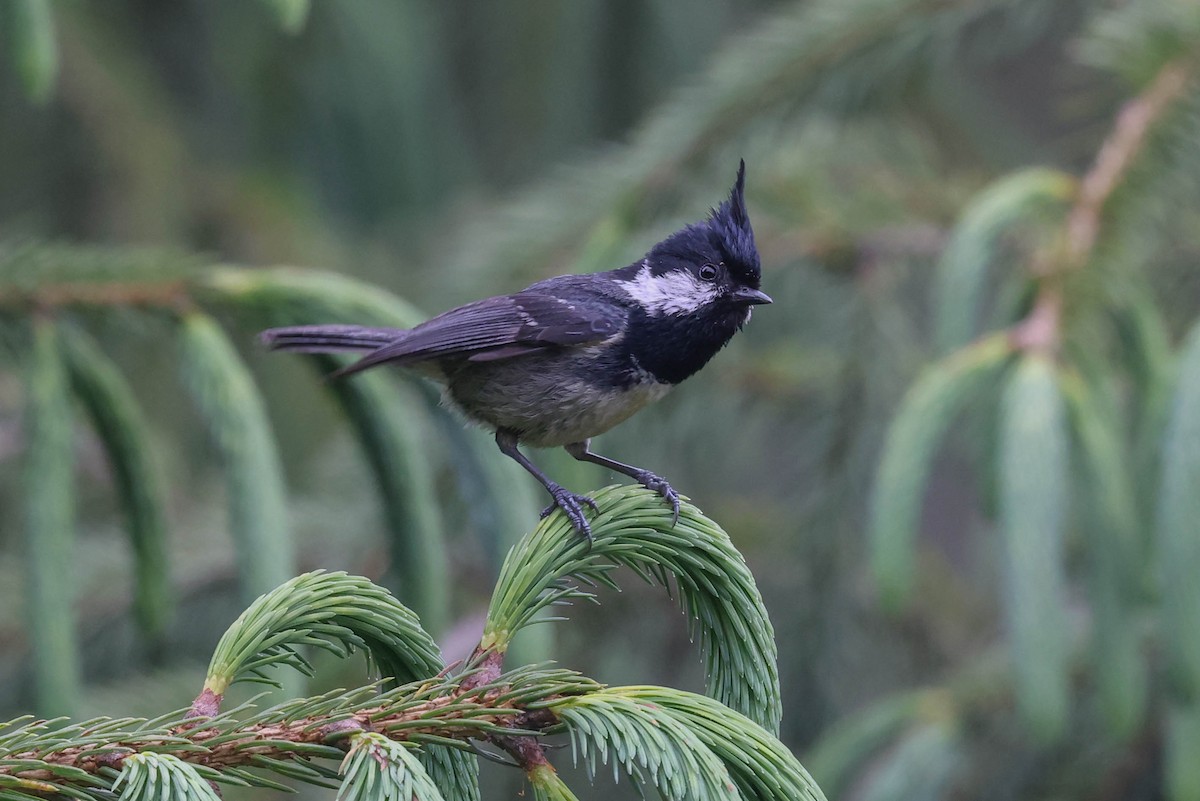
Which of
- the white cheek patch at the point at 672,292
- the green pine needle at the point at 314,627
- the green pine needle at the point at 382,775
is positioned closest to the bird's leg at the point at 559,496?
the green pine needle at the point at 314,627

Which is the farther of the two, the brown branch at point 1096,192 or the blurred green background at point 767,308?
the brown branch at point 1096,192

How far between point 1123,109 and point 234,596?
9.37ft

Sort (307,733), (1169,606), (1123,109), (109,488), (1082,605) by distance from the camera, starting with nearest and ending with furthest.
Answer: (307,733)
(1169,606)
(1123,109)
(1082,605)
(109,488)

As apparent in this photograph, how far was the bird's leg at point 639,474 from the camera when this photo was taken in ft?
5.58

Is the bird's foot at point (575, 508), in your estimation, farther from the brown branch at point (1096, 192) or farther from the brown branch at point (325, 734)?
the brown branch at point (1096, 192)

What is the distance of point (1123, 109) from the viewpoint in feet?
10.2

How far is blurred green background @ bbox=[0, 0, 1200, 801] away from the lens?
2.38 metres

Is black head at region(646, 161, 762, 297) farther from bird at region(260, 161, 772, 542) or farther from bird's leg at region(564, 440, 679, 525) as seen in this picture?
bird's leg at region(564, 440, 679, 525)

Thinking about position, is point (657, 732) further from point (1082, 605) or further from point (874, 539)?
point (1082, 605)

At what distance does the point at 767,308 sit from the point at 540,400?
6.08 ft

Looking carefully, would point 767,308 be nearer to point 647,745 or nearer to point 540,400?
point 540,400

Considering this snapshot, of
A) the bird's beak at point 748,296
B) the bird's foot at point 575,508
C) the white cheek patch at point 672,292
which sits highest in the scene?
the white cheek patch at point 672,292

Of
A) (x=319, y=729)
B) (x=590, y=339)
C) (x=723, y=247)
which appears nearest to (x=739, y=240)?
(x=723, y=247)

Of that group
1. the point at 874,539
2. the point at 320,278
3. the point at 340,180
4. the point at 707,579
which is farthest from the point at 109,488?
the point at 707,579
